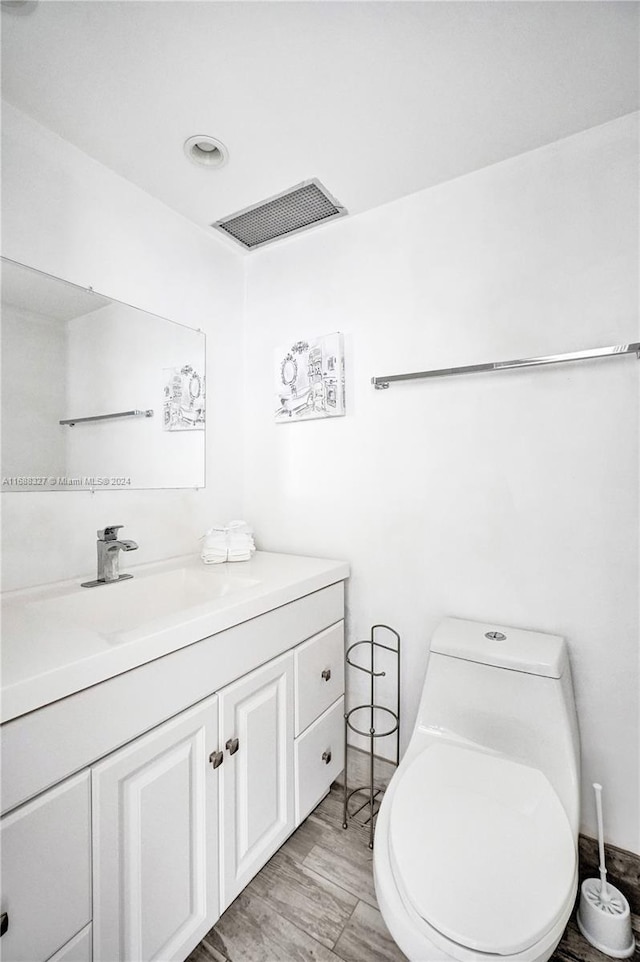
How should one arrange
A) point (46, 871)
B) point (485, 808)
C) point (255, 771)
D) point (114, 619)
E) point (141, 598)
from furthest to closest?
point (141, 598) < point (114, 619) < point (255, 771) < point (485, 808) < point (46, 871)

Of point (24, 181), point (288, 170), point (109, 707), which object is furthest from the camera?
point (288, 170)

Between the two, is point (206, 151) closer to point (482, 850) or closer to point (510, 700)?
point (510, 700)

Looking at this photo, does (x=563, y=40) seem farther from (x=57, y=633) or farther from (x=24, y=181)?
(x=57, y=633)

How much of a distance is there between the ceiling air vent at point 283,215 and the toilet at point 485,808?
1607mm

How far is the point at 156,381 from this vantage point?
64.6 inches

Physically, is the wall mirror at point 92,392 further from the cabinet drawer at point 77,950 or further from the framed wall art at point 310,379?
the cabinet drawer at point 77,950

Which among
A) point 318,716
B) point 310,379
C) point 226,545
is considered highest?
point 310,379

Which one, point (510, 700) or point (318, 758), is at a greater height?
point (510, 700)

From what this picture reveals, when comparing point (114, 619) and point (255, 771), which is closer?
point (255, 771)

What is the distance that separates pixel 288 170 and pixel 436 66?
541 millimetres

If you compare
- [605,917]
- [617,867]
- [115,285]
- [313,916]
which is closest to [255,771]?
[313,916]

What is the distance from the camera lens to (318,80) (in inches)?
45.1

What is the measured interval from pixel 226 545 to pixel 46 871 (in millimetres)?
1029

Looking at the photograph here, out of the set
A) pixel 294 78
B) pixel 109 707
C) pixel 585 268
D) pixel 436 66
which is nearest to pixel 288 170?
pixel 294 78
